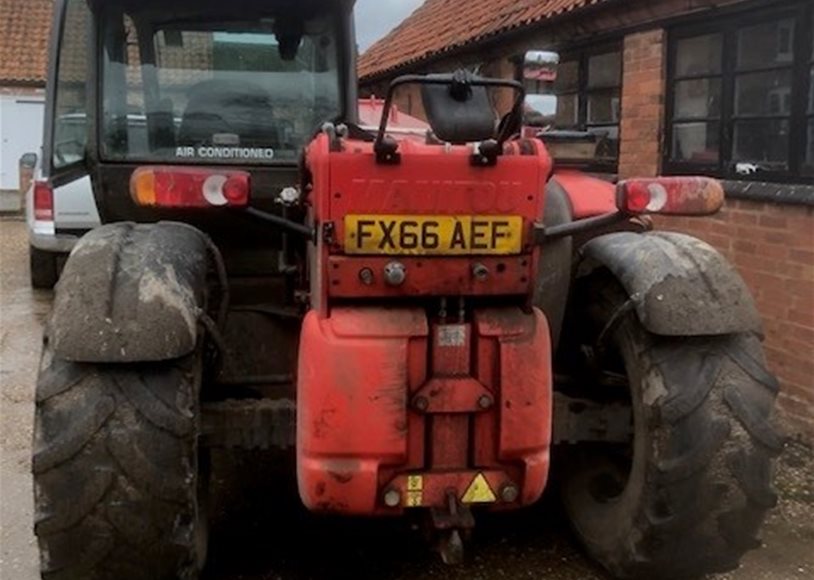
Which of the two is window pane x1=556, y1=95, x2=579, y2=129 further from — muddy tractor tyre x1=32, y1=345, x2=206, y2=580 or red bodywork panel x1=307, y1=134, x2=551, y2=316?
muddy tractor tyre x1=32, y1=345, x2=206, y2=580

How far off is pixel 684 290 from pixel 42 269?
8.88 meters

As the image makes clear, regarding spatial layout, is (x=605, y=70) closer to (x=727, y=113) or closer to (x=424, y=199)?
(x=727, y=113)

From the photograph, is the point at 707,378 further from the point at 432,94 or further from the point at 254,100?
the point at 254,100

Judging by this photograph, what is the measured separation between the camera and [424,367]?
2.97 m

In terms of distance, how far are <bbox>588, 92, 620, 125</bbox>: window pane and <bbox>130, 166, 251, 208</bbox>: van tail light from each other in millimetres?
5232

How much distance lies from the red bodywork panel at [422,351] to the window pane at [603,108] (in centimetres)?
503

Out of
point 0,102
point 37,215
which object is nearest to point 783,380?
point 37,215

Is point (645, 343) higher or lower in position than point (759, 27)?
lower

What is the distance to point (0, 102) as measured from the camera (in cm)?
2288

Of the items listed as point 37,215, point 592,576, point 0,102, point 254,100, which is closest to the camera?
point 592,576

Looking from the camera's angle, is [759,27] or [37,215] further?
[37,215]

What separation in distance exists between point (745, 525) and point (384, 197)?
5.18 feet

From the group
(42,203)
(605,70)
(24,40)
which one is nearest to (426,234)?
(605,70)

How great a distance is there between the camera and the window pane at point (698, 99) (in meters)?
6.41
